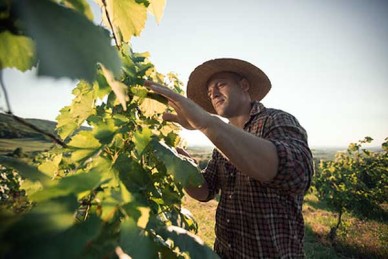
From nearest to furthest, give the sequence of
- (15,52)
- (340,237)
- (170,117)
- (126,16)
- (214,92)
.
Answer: (15,52)
(126,16)
(170,117)
(214,92)
(340,237)

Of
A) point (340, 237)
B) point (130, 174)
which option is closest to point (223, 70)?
point (130, 174)

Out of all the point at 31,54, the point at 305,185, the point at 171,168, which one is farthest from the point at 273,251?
the point at 31,54

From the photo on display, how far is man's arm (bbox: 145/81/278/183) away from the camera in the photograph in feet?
5.05

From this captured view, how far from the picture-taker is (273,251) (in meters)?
2.15

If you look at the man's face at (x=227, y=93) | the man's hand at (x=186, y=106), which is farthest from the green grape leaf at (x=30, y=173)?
the man's face at (x=227, y=93)

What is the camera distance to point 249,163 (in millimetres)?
1691

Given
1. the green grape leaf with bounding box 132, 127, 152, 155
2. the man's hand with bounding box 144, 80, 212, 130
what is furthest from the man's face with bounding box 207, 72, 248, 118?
the green grape leaf with bounding box 132, 127, 152, 155

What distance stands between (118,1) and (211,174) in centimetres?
214

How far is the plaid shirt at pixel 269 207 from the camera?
6.52 feet

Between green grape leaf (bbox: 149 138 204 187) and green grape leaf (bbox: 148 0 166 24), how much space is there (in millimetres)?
579

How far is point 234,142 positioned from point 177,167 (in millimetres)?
547

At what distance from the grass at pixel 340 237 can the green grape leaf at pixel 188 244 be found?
25.2 ft

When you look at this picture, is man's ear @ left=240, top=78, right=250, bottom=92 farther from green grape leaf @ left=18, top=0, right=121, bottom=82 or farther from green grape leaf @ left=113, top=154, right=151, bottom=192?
green grape leaf @ left=18, top=0, right=121, bottom=82

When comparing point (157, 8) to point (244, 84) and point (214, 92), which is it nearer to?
point (214, 92)
